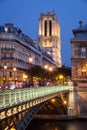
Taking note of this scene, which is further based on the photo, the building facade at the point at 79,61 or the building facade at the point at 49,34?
the building facade at the point at 49,34

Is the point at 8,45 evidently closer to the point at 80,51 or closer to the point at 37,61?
the point at 80,51

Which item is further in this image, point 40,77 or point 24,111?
point 40,77

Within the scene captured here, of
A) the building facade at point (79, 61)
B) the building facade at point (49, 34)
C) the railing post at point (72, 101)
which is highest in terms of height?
the building facade at point (49, 34)

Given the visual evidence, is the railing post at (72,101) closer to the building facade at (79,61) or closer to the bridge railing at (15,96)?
the building facade at (79,61)

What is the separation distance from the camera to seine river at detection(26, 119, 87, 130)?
5406 cm

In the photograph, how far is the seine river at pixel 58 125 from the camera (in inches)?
2128

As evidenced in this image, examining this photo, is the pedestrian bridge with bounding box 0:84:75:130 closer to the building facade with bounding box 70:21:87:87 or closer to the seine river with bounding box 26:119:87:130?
the seine river with bounding box 26:119:87:130

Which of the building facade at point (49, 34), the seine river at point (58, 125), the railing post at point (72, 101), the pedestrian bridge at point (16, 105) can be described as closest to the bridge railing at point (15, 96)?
the pedestrian bridge at point (16, 105)

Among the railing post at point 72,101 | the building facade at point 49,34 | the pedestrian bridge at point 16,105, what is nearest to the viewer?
the pedestrian bridge at point 16,105

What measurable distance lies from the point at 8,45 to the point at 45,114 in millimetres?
28560

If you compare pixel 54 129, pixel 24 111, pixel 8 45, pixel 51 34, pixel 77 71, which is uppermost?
pixel 51 34

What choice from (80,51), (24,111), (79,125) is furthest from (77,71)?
(24,111)

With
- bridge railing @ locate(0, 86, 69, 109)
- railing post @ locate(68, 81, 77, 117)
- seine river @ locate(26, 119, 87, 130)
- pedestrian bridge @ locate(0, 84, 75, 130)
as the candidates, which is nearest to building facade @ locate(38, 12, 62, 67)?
railing post @ locate(68, 81, 77, 117)

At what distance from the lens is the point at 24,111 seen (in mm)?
29156
